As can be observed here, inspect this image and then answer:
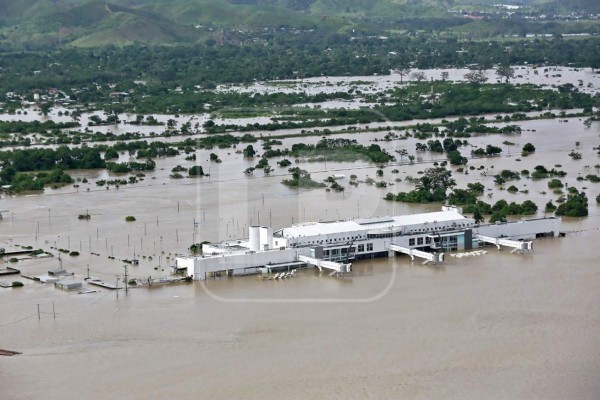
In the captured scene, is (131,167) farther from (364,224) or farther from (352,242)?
(352,242)

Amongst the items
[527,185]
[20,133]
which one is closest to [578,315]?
[527,185]

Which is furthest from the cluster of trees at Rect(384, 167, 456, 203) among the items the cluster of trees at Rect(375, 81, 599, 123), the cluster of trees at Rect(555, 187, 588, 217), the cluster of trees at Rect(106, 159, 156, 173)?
the cluster of trees at Rect(375, 81, 599, 123)

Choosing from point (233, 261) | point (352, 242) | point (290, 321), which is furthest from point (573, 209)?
point (290, 321)

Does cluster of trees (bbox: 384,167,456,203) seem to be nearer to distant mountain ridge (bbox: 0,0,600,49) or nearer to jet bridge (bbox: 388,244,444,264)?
jet bridge (bbox: 388,244,444,264)

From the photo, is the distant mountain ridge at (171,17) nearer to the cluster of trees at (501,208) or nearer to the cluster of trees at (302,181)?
the cluster of trees at (302,181)

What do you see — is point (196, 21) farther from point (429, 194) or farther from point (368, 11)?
point (429, 194)

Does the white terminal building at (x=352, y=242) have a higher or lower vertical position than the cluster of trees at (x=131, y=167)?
lower

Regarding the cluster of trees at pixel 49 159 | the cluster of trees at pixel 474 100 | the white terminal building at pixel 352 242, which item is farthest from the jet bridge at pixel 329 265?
the cluster of trees at pixel 474 100
